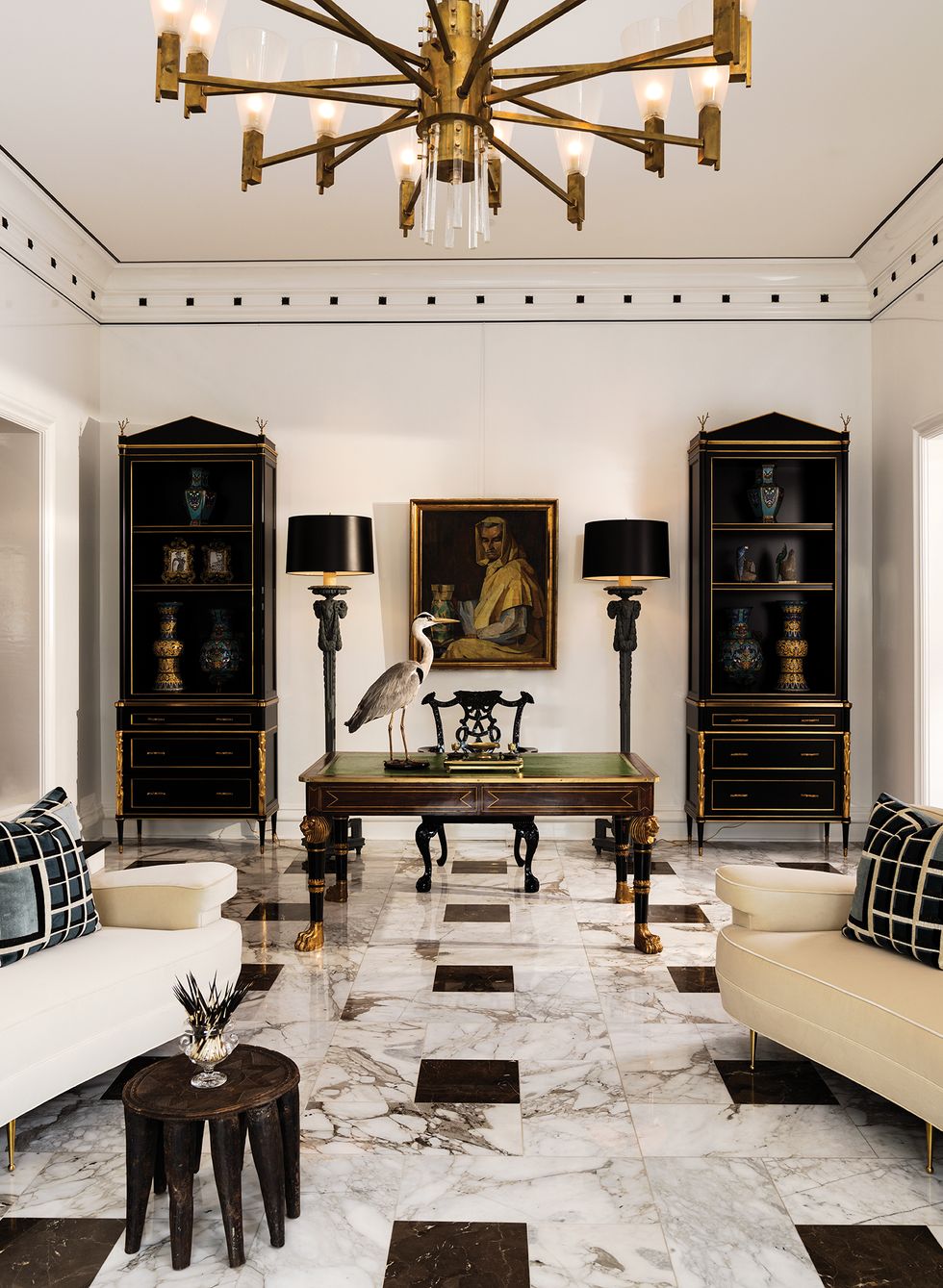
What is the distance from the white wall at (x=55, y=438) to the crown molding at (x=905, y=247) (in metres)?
4.63

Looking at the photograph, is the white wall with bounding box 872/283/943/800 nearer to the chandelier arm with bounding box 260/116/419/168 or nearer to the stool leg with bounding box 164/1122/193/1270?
the chandelier arm with bounding box 260/116/419/168

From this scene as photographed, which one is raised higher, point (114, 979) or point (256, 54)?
point (256, 54)

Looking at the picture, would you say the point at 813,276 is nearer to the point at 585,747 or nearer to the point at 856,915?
the point at 585,747

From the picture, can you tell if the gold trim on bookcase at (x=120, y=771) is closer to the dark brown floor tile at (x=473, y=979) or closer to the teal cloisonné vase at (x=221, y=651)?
the teal cloisonné vase at (x=221, y=651)

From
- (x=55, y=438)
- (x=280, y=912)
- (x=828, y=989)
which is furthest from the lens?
(x=55, y=438)

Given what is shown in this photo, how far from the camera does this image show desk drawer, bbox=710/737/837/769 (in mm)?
5664

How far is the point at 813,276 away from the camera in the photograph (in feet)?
19.7

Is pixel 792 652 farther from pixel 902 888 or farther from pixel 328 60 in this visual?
pixel 328 60

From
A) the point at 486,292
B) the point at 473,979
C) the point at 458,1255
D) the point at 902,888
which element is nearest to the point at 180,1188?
the point at 458,1255

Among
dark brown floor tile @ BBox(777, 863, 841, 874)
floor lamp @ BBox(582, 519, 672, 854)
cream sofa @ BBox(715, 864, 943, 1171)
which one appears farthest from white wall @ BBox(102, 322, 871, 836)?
cream sofa @ BBox(715, 864, 943, 1171)

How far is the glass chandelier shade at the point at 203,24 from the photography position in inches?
83.3

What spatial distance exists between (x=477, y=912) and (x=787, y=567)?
2.81m

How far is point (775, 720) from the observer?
5703mm

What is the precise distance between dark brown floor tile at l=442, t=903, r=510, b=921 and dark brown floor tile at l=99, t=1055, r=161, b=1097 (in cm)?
167
